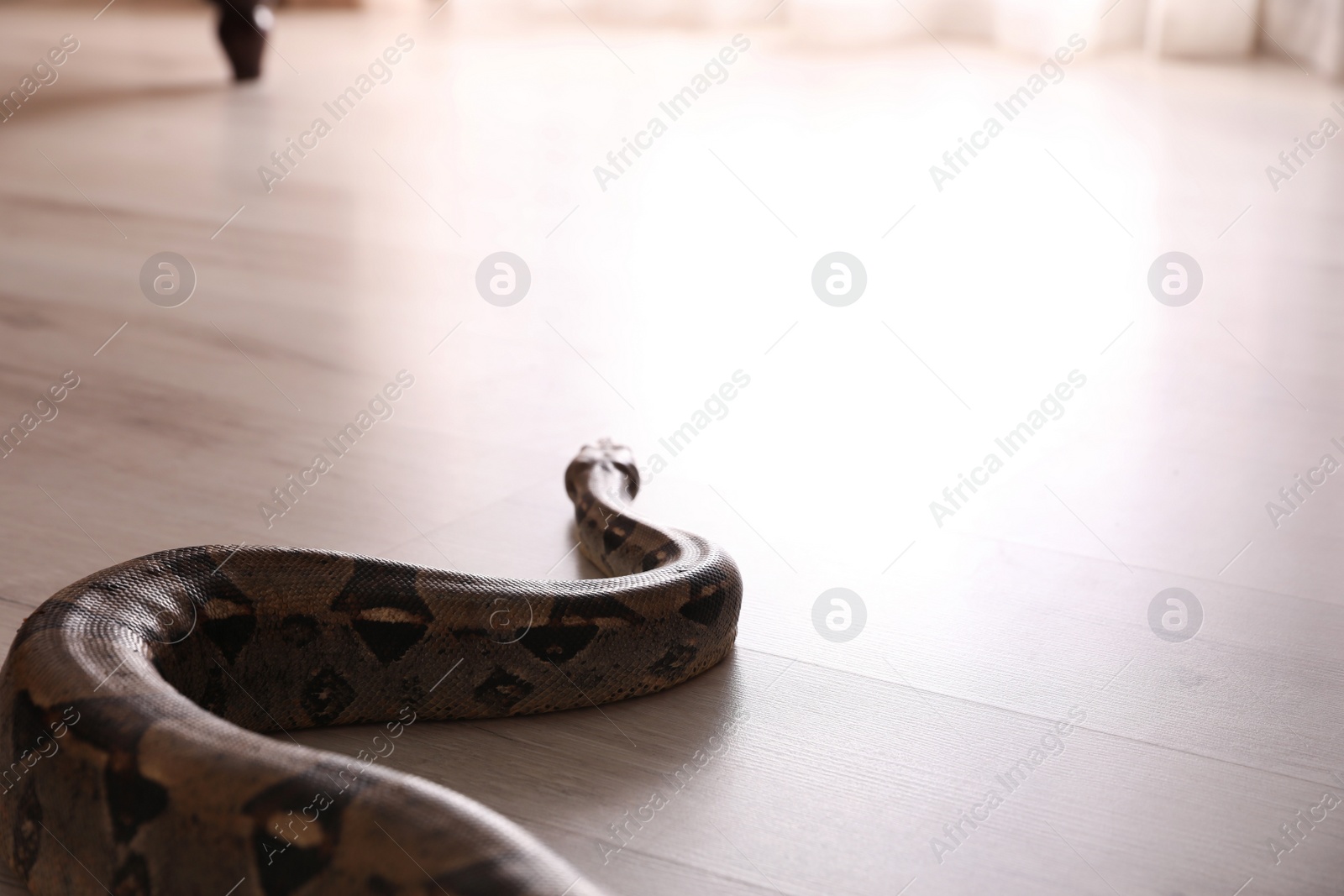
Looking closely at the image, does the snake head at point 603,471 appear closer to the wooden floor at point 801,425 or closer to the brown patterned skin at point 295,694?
the wooden floor at point 801,425

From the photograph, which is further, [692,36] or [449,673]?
[692,36]

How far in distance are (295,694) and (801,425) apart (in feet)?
6.46

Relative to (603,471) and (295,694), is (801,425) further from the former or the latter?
(295,694)

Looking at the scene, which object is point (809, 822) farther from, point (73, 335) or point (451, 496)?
point (73, 335)

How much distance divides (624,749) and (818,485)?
4.36 feet

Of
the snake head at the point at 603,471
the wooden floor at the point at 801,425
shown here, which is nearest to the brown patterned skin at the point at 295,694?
the wooden floor at the point at 801,425

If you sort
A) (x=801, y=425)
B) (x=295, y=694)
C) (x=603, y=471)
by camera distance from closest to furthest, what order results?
(x=295, y=694), (x=603, y=471), (x=801, y=425)

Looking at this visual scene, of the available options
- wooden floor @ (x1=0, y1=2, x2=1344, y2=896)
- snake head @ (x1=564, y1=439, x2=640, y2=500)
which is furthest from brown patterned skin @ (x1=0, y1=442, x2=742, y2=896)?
snake head @ (x1=564, y1=439, x2=640, y2=500)

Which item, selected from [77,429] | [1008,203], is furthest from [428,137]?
[77,429]

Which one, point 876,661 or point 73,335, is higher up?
point 876,661

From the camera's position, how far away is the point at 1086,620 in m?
2.75

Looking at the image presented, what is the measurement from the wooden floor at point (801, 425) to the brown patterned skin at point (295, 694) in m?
0.11

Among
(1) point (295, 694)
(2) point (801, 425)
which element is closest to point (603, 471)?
(2) point (801, 425)

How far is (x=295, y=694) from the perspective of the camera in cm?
219
